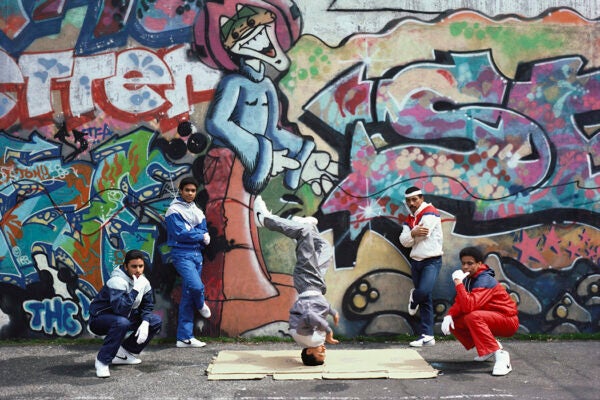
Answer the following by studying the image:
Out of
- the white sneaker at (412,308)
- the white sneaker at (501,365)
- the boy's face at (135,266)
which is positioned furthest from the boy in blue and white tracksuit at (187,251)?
the white sneaker at (501,365)

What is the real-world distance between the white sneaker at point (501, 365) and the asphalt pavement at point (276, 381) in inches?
2.9

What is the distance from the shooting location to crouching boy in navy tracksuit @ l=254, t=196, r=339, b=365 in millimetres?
7309

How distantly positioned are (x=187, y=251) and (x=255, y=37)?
2648 mm

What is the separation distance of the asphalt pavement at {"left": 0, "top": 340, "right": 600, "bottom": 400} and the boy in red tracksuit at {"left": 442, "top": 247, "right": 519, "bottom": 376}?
233 millimetres

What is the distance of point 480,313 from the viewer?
7.40 metres

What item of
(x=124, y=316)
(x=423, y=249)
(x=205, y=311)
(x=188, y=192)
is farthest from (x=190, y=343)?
(x=423, y=249)

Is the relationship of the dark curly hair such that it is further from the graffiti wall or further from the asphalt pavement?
the graffiti wall

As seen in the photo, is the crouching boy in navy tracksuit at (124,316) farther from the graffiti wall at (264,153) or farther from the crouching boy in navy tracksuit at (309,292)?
the crouching boy in navy tracksuit at (309,292)

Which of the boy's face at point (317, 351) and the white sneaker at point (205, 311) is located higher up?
the white sneaker at point (205, 311)

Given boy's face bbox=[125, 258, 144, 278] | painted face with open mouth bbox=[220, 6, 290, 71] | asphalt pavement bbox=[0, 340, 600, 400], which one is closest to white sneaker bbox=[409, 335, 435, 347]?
asphalt pavement bbox=[0, 340, 600, 400]

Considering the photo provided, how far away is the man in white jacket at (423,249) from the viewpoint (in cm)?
852

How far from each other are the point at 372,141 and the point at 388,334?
2268 mm

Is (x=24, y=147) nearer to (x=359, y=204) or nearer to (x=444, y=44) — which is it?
(x=359, y=204)

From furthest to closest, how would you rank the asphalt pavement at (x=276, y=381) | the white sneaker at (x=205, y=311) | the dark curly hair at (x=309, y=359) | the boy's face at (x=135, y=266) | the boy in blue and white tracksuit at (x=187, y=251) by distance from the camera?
the white sneaker at (x=205, y=311)
the boy in blue and white tracksuit at (x=187, y=251)
the boy's face at (x=135, y=266)
the dark curly hair at (x=309, y=359)
the asphalt pavement at (x=276, y=381)
